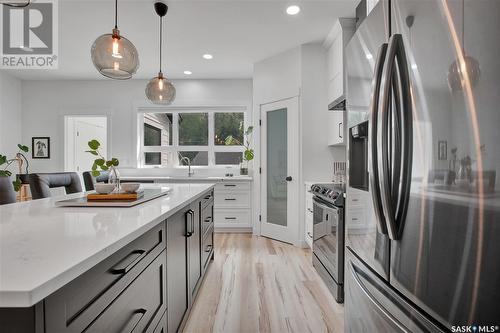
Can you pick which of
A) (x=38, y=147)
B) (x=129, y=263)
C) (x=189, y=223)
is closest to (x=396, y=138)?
(x=129, y=263)

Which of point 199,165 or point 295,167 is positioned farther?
point 199,165

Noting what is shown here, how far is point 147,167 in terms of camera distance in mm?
5281

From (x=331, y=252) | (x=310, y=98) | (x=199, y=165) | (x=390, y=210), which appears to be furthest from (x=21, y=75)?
(x=390, y=210)

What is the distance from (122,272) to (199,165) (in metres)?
4.51

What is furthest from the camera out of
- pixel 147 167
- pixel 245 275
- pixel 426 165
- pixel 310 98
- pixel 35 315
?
pixel 147 167

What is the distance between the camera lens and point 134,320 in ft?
3.15

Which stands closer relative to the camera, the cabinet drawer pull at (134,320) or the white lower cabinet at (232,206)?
the cabinet drawer pull at (134,320)

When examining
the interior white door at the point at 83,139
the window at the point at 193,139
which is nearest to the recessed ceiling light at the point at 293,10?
the window at the point at 193,139

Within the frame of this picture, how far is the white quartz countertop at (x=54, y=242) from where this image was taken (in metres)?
0.49

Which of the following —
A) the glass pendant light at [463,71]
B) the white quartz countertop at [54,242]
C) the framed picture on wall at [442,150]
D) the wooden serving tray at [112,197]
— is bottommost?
the white quartz countertop at [54,242]

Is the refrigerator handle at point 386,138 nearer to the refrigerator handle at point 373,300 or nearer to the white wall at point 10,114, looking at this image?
the refrigerator handle at point 373,300

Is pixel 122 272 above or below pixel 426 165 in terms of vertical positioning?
below

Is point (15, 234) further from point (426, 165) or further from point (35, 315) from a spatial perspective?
point (426, 165)

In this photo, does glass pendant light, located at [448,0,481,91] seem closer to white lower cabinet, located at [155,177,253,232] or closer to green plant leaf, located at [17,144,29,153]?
white lower cabinet, located at [155,177,253,232]
